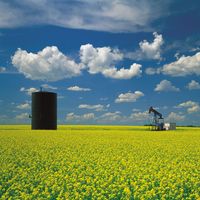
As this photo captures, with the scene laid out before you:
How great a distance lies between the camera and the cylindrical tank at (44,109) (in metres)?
45.0

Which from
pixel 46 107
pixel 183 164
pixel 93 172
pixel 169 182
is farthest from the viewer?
pixel 46 107

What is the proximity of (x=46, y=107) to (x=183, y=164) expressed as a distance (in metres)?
33.3

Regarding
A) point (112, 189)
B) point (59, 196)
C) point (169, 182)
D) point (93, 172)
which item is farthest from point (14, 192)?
point (169, 182)

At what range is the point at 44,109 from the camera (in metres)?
44.9

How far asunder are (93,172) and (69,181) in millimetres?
1370

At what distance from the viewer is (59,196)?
7.93 meters

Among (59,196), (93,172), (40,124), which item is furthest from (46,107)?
(59,196)

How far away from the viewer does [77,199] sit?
778 cm

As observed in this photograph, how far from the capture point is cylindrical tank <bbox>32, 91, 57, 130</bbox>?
4497 cm

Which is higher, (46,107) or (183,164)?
(46,107)

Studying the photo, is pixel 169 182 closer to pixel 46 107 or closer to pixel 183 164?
pixel 183 164

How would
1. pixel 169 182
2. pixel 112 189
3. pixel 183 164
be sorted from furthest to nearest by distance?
pixel 183 164 < pixel 169 182 < pixel 112 189

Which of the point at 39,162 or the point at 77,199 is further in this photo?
the point at 39,162

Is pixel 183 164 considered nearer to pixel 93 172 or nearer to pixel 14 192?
pixel 93 172
